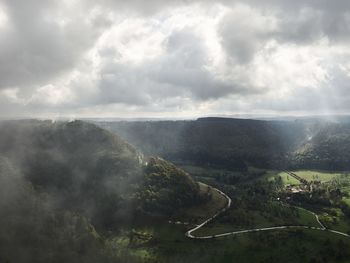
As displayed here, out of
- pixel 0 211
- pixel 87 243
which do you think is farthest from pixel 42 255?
pixel 0 211

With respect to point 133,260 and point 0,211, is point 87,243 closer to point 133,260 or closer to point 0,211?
point 133,260

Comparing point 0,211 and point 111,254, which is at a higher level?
point 0,211

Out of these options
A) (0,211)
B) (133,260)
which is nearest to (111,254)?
(133,260)

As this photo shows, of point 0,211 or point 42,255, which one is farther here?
point 0,211

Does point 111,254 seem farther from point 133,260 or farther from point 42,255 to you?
point 42,255

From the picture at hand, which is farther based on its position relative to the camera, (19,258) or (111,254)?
(111,254)

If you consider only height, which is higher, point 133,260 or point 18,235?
point 18,235

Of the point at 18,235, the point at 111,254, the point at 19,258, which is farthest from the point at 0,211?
the point at 111,254
